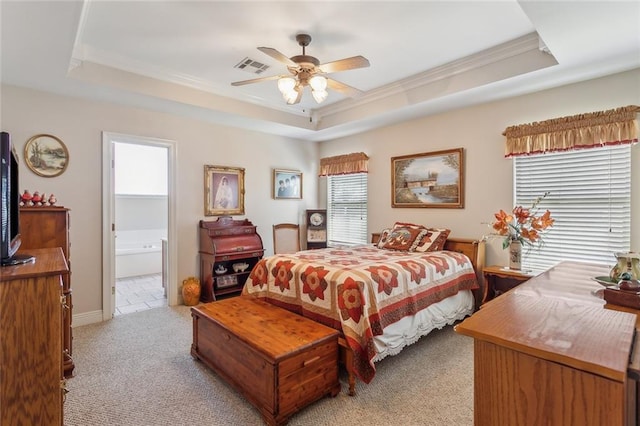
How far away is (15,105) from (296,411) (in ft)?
12.5

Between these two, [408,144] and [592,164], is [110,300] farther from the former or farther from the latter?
[592,164]

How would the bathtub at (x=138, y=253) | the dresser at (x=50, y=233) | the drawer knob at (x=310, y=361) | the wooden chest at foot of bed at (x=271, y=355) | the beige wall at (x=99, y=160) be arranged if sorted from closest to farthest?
1. the wooden chest at foot of bed at (x=271, y=355)
2. the drawer knob at (x=310, y=361)
3. the dresser at (x=50, y=233)
4. the beige wall at (x=99, y=160)
5. the bathtub at (x=138, y=253)

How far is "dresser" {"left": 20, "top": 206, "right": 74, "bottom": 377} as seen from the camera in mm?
2254

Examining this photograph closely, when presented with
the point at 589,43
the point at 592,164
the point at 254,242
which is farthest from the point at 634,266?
the point at 254,242

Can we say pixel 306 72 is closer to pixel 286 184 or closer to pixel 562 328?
pixel 562 328

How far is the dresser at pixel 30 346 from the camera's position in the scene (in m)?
1.12

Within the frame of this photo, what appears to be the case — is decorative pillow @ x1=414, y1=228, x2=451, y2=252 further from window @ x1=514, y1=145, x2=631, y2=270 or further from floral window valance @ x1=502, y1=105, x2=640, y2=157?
floral window valance @ x1=502, y1=105, x2=640, y2=157

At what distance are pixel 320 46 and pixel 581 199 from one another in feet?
9.61

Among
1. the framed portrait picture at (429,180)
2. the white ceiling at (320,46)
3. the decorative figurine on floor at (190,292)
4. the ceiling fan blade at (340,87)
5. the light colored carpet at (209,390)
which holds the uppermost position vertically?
the white ceiling at (320,46)

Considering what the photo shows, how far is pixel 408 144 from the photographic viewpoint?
4.43 meters

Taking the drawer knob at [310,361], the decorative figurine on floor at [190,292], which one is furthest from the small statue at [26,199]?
the drawer knob at [310,361]

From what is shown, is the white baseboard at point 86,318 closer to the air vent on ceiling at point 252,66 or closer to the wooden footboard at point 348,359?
the wooden footboard at point 348,359

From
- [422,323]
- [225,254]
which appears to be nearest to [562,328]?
[422,323]

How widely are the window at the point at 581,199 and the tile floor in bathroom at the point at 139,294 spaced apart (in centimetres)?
464
